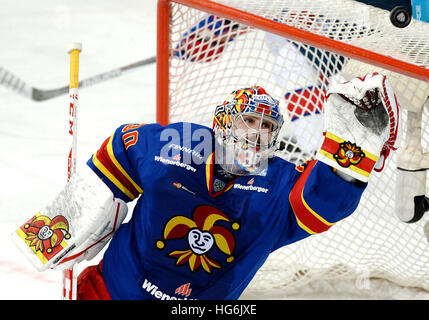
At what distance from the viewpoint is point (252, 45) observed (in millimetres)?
2879

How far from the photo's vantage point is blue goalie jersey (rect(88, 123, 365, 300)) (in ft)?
6.58

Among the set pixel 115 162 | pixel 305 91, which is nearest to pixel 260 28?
pixel 115 162

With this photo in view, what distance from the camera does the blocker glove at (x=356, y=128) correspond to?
174cm

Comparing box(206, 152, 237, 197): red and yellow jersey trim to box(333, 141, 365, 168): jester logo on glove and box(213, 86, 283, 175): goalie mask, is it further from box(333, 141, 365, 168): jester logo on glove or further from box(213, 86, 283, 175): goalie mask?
box(333, 141, 365, 168): jester logo on glove

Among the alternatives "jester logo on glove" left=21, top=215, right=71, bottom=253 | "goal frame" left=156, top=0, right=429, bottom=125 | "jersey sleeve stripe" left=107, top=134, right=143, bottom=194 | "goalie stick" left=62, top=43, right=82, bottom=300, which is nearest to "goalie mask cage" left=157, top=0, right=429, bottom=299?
"goal frame" left=156, top=0, right=429, bottom=125

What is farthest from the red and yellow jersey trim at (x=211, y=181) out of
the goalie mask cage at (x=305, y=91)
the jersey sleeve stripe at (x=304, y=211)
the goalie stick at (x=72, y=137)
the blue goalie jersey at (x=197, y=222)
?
the goalie mask cage at (x=305, y=91)

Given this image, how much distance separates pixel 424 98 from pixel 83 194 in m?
1.24

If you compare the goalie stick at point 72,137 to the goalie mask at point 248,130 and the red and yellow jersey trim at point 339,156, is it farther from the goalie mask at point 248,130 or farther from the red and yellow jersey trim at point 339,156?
the red and yellow jersey trim at point 339,156

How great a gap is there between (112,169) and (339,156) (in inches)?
26.9

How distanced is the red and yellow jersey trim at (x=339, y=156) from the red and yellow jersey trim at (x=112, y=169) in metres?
0.61

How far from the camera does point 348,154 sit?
1.77 m

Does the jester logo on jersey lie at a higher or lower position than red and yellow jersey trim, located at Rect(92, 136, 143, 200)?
lower

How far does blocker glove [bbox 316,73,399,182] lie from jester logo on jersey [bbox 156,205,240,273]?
0.37m

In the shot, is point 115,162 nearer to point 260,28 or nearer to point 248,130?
point 248,130
